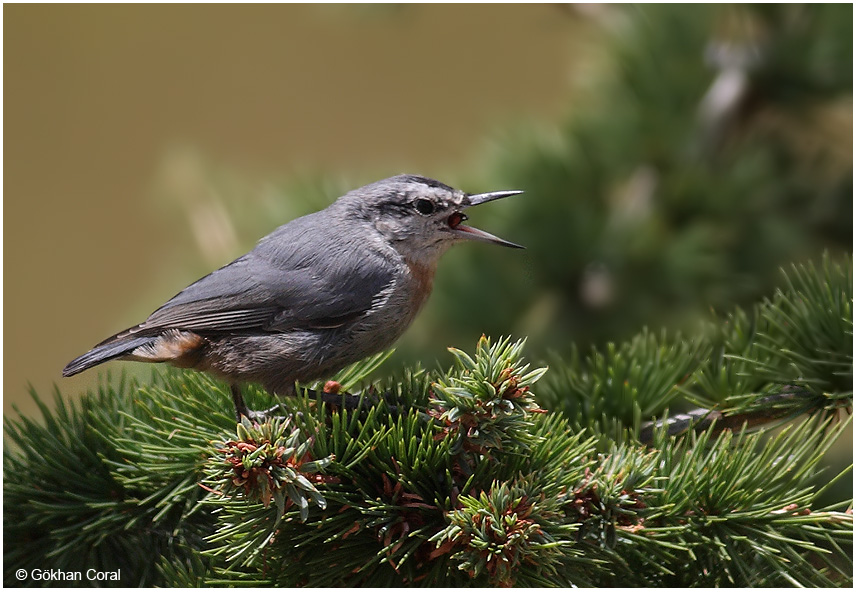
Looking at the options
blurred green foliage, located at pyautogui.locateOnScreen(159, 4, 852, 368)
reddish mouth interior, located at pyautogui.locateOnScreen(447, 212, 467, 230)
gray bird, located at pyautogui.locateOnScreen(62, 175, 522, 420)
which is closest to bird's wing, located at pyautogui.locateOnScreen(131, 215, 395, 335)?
gray bird, located at pyautogui.locateOnScreen(62, 175, 522, 420)

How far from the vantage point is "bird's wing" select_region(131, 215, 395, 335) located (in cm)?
102

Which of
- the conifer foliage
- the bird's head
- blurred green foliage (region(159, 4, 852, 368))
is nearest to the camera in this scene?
the conifer foliage

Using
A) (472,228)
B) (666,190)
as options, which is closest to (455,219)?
(472,228)

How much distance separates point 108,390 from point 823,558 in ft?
2.48

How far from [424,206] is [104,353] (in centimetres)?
44

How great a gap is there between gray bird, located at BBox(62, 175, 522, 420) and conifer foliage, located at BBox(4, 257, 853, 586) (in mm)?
93

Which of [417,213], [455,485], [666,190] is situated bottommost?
[455,485]

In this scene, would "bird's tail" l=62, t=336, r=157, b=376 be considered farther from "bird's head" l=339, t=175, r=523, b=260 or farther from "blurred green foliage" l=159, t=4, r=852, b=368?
"blurred green foliage" l=159, t=4, r=852, b=368

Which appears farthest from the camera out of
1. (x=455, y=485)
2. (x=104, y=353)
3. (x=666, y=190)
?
(x=666, y=190)

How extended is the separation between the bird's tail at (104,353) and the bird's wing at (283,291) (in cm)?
2

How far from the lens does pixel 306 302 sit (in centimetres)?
102

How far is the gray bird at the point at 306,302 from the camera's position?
1.00 meters

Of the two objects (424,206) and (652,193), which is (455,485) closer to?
(424,206)

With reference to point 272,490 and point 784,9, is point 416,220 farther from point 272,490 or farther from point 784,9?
point 784,9
